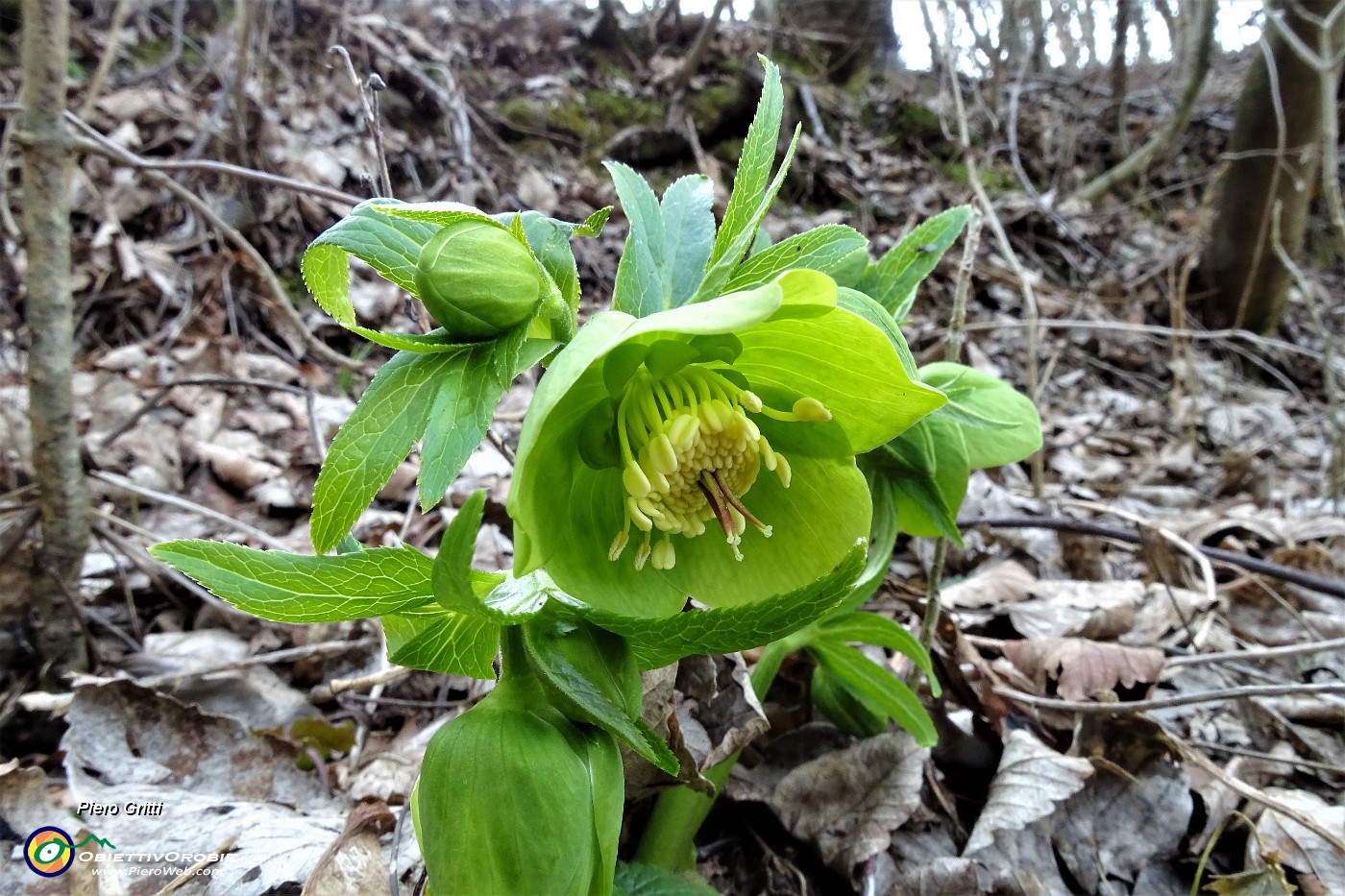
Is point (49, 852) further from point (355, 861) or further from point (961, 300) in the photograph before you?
point (961, 300)

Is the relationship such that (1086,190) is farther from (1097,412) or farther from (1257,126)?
(1097,412)

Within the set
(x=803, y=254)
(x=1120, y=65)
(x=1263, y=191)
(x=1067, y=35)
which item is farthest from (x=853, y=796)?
(x=1067, y=35)

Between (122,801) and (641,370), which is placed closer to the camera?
(641,370)

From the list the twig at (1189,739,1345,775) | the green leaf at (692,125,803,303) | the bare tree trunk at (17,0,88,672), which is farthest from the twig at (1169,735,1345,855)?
the bare tree trunk at (17,0,88,672)

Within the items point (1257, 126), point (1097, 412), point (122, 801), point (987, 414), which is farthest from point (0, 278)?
point (1257, 126)

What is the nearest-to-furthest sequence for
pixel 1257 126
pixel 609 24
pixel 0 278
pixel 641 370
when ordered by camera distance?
pixel 641 370
pixel 0 278
pixel 1257 126
pixel 609 24

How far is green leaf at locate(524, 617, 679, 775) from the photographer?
2.33 feet

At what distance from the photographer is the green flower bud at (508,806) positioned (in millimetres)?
684

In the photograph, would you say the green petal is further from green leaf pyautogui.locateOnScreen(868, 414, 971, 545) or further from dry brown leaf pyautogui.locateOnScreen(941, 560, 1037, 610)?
dry brown leaf pyautogui.locateOnScreen(941, 560, 1037, 610)

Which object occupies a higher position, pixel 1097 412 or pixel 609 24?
pixel 609 24

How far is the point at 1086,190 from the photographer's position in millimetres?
5746

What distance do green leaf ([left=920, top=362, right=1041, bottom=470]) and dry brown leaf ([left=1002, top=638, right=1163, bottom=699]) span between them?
0.56 m

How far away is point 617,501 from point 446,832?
0.33 meters

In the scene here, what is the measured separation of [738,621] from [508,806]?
9.2 inches
